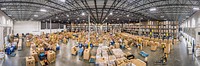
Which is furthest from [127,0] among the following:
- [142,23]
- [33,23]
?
[33,23]

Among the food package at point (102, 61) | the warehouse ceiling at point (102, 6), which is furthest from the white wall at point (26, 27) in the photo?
the food package at point (102, 61)

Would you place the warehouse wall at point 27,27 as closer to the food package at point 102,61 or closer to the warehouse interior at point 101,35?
the warehouse interior at point 101,35

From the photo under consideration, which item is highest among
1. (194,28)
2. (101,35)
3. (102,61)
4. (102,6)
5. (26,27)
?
(102,6)

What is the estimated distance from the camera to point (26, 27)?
3481cm

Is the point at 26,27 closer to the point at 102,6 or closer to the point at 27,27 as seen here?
the point at 27,27

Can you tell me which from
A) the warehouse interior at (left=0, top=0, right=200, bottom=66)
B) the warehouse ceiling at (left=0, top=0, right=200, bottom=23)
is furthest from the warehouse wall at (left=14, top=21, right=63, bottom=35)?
the warehouse ceiling at (left=0, top=0, right=200, bottom=23)

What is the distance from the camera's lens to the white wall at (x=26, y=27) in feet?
111

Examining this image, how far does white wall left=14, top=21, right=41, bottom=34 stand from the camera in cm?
3375

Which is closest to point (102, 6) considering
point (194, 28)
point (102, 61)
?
point (102, 61)

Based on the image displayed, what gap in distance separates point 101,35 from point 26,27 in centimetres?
2059

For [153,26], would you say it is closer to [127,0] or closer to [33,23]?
[127,0]

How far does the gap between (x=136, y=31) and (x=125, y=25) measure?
8.07 m

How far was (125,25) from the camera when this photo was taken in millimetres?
48188

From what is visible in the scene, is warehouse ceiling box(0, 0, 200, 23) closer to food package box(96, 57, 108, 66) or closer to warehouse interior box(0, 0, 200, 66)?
warehouse interior box(0, 0, 200, 66)
